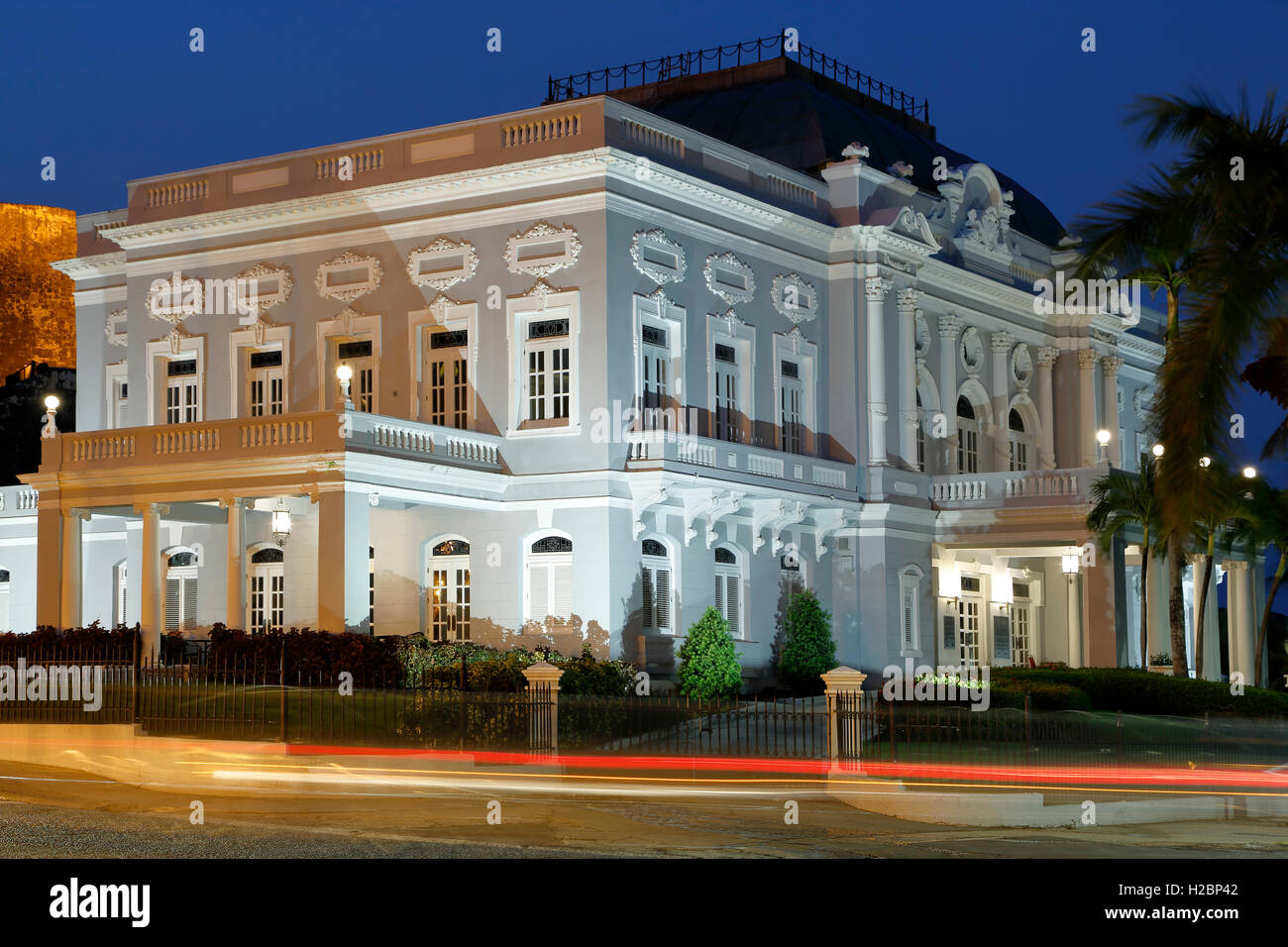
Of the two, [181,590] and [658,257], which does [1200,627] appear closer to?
[658,257]

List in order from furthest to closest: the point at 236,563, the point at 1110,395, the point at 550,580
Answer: the point at 1110,395 < the point at 550,580 < the point at 236,563

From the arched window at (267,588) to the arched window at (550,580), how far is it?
543cm

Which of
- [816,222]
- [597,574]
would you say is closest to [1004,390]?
[816,222]

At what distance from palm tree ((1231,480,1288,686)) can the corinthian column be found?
271 inches

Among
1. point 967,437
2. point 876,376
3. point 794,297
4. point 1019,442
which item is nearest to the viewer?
point 794,297

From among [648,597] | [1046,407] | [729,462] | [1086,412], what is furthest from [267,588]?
[1086,412]

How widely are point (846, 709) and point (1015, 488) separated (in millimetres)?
17524

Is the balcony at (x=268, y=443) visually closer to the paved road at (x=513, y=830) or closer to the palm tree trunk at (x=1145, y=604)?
the paved road at (x=513, y=830)

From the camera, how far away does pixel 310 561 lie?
35.4 meters

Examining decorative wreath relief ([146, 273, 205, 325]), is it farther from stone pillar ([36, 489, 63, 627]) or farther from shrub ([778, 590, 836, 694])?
shrub ([778, 590, 836, 694])

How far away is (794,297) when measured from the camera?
128 feet

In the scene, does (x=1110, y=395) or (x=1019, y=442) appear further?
(x=1110, y=395)

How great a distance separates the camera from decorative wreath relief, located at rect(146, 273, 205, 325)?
38.1 m

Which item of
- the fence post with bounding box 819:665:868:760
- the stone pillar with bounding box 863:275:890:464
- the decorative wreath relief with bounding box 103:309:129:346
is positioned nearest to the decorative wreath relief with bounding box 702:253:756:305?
the stone pillar with bounding box 863:275:890:464
